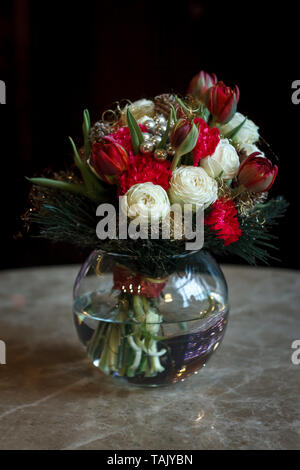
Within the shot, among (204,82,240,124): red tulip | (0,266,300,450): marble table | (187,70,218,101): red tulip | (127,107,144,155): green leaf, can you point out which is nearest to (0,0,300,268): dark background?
(0,266,300,450): marble table

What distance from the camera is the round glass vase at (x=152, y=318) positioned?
1.04 meters

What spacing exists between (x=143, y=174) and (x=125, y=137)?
0.27ft

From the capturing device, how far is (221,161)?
0.97m

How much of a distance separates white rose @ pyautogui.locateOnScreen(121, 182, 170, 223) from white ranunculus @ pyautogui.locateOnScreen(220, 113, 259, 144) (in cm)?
22

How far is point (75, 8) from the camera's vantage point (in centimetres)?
321

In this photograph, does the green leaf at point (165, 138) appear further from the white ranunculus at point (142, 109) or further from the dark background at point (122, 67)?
the dark background at point (122, 67)

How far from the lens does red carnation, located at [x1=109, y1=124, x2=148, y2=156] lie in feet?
3.19

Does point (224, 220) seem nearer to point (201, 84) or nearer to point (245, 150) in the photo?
point (245, 150)

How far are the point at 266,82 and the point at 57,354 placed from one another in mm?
2210

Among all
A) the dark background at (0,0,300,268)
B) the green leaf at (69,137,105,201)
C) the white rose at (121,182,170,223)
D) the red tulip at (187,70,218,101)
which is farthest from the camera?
the dark background at (0,0,300,268)

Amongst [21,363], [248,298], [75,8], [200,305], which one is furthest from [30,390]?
[75,8]

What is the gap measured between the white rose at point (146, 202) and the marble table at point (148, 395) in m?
0.34

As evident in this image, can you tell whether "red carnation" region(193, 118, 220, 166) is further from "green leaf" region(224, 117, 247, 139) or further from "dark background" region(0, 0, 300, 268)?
"dark background" region(0, 0, 300, 268)

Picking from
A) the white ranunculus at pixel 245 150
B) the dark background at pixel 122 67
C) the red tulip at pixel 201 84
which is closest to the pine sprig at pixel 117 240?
the white ranunculus at pixel 245 150
